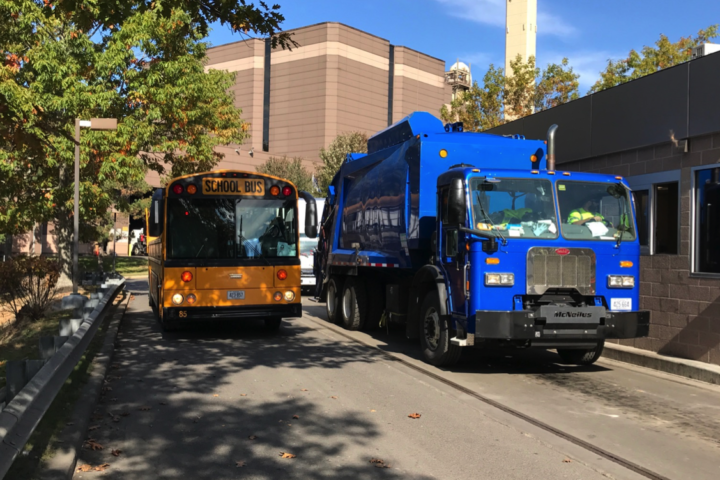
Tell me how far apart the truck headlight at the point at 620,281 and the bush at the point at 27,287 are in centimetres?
1101

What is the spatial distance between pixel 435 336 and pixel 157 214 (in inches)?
222

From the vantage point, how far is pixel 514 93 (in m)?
32.4

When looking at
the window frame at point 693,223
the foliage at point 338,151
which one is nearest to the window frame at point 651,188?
the window frame at point 693,223

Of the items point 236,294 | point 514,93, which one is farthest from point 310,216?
point 514,93

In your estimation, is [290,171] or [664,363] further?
[290,171]

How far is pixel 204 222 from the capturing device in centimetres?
1230

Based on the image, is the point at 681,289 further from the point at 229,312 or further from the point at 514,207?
the point at 229,312

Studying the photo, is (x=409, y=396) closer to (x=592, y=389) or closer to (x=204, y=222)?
(x=592, y=389)

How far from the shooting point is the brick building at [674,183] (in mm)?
9898

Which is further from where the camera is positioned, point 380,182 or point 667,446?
point 380,182

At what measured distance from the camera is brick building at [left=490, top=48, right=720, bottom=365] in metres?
9.90

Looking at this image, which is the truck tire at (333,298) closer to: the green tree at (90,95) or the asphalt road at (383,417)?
the asphalt road at (383,417)

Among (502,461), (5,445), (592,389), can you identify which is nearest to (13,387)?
(5,445)

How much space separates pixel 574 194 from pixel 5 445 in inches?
286
